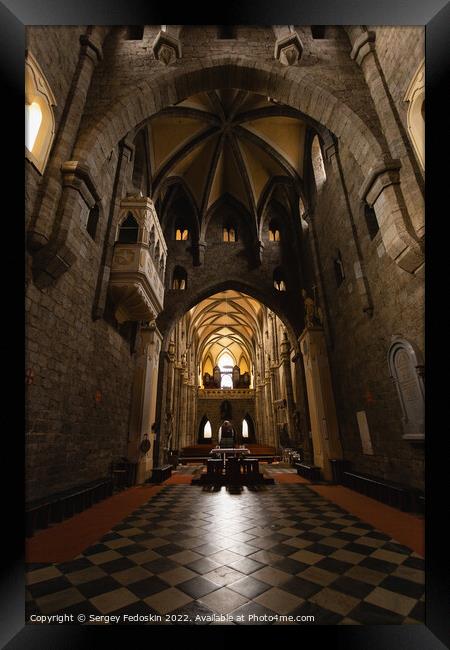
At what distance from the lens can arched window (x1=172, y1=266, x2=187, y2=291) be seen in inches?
611

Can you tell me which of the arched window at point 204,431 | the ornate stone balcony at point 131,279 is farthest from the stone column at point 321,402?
the arched window at point 204,431

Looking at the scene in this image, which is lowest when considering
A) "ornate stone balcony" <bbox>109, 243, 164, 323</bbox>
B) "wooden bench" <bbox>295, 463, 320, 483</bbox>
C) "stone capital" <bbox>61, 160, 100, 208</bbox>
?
"wooden bench" <bbox>295, 463, 320, 483</bbox>

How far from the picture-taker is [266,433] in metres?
25.1

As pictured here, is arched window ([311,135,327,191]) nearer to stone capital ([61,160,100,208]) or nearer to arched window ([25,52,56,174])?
stone capital ([61,160,100,208])

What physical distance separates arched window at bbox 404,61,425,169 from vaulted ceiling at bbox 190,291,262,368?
1833 cm

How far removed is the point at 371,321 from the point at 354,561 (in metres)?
5.32

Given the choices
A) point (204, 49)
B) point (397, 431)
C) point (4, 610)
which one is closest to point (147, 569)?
point (4, 610)

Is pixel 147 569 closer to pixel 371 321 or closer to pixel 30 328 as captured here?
pixel 30 328

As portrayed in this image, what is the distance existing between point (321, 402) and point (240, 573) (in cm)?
767

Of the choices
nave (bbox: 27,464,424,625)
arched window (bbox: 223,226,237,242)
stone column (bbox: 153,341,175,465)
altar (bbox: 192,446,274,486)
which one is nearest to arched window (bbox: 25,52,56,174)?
nave (bbox: 27,464,424,625)

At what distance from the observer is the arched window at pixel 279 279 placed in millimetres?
15578

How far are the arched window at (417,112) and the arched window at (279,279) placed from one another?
1018 centimetres

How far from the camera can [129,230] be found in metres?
8.78

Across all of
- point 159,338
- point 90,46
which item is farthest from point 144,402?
point 90,46
